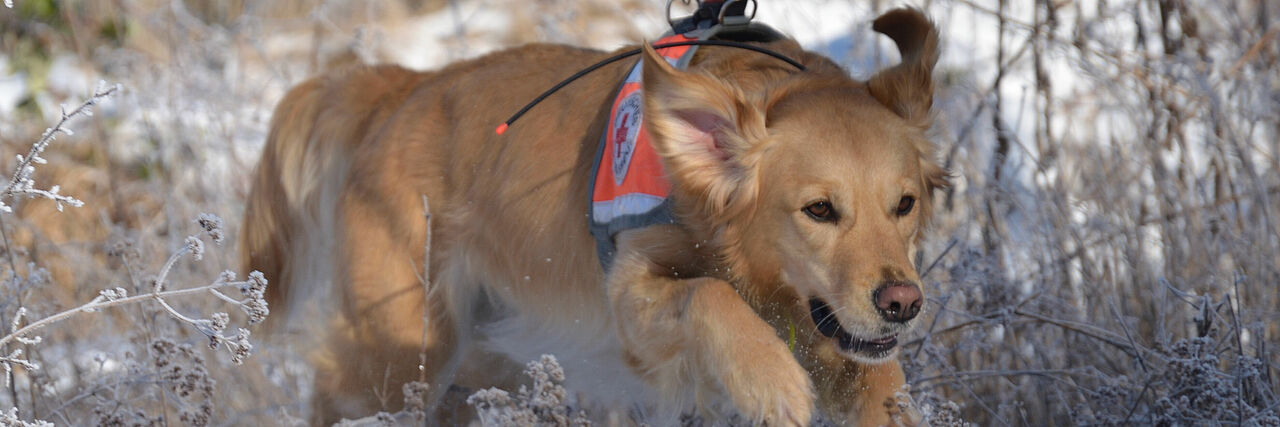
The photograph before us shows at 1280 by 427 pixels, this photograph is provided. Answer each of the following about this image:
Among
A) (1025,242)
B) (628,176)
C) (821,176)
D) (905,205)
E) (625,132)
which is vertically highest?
(625,132)

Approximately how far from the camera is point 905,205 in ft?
9.43

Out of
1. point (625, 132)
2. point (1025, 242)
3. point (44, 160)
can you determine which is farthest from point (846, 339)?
point (1025, 242)

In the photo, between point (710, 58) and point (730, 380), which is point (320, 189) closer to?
point (710, 58)

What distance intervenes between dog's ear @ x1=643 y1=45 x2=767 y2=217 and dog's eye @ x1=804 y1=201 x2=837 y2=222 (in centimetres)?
18

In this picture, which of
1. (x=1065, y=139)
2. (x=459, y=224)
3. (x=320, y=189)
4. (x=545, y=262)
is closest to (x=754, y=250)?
(x=545, y=262)

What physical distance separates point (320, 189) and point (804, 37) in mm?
4523

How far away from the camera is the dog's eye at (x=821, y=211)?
277 centimetres

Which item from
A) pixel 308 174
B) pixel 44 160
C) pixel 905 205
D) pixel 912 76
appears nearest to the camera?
pixel 44 160

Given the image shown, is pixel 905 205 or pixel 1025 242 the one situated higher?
pixel 905 205

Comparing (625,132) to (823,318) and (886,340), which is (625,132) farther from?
(886,340)

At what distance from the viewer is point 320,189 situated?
4207 millimetres

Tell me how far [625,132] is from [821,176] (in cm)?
60

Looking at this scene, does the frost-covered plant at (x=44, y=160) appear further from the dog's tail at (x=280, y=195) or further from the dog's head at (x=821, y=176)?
the dog's tail at (x=280, y=195)

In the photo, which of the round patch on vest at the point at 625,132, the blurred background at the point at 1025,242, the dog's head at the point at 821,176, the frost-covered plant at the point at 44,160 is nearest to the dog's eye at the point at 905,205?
the dog's head at the point at 821,176
